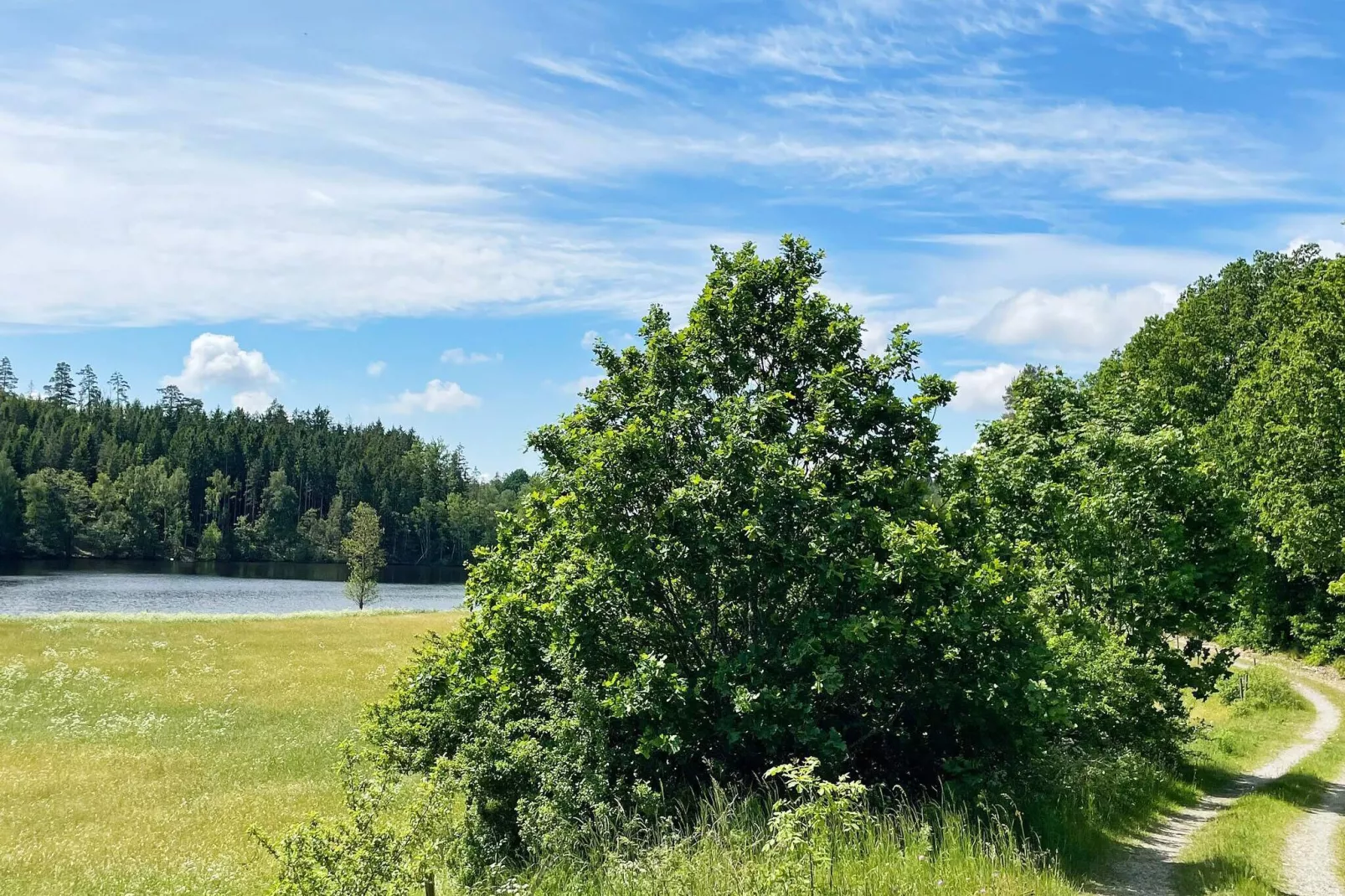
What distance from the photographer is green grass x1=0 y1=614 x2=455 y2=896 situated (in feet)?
53.1

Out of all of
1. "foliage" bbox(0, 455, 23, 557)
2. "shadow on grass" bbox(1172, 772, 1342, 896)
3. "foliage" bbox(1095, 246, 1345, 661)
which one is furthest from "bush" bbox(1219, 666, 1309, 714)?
"foliage" bbox(0, 455, 23, 557)

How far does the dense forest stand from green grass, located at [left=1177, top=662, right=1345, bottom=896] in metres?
Result: 131

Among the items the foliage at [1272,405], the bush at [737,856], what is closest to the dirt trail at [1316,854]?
the bush at [737,856]

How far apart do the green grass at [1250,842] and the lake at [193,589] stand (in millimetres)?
66672

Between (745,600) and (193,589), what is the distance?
9494 cm

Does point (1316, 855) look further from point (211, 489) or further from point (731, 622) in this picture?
point (211, 489)

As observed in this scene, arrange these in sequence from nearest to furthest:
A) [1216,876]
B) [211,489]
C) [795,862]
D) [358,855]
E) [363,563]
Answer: [795,862], [358,855], [1216,876], [363,563], [211,489]

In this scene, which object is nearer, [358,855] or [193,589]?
[358,855]

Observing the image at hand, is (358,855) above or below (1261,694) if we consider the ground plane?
above

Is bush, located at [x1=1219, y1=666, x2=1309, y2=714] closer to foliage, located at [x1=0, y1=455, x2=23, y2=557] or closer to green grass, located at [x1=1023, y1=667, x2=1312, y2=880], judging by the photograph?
green grass, located at [x1=1023, y1=667, x2=1312, y2=880]

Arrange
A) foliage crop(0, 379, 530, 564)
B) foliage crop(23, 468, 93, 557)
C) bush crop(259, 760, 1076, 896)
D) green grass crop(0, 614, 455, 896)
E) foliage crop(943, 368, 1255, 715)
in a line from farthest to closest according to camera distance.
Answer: foliage crop(0, 379, 530, 564) < foliage crop(23, 468, 93, 557) < foliage crop(943, 368, 1255, 715) < green grass crop(0, 614, 455, 896) < bush crop(259, 760, 1076, 896)

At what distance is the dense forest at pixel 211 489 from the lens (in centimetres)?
14375

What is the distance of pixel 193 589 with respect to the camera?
9250 centimetres

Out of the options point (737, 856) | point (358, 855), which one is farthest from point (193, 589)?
point (737, 856)
